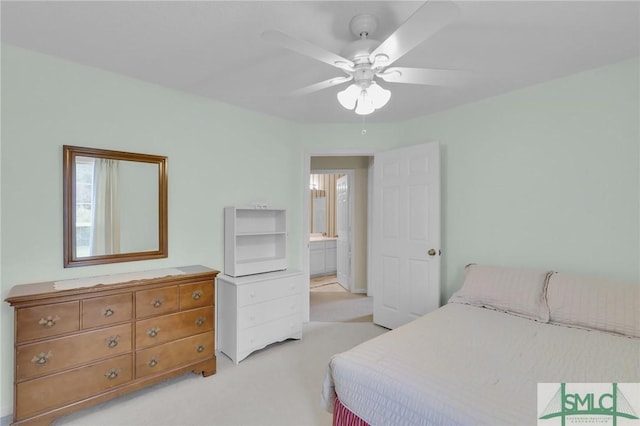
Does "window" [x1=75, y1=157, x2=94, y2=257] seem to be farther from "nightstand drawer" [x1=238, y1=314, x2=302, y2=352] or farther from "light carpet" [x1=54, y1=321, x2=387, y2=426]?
"nightstand drawer" [x1=238, y1=314, x2=302, y2=352]

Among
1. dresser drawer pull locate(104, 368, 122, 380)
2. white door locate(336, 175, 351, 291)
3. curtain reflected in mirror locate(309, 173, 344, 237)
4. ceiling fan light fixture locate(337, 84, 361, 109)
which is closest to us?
ceiling fan light fixture locate(337, 84, 361, 109)

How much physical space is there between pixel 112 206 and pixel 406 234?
2.67 m

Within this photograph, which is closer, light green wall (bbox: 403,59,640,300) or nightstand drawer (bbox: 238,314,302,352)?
light green wall (bbox: 403,59,640,300)

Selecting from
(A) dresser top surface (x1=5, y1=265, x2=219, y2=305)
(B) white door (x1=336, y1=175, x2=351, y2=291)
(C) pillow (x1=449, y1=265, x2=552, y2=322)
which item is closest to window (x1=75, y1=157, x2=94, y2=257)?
(A) dresser top surface (x1=5, y1=265, x2=219, y2=305)

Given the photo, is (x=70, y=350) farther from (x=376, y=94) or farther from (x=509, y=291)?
(x=509, y=291)

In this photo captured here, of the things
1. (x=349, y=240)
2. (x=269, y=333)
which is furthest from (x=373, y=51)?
(x=349, y=240)

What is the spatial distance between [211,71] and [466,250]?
275 centimetres

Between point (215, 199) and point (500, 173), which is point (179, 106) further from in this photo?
point (500, 173)

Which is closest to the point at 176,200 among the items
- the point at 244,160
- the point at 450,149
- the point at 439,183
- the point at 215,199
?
the point at 215,199

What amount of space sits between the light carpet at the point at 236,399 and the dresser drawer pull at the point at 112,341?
428mm

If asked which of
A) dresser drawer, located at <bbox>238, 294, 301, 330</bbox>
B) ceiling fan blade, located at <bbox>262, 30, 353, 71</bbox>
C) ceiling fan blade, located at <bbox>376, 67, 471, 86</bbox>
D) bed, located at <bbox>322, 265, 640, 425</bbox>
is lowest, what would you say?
dresser drawer, located at <bbox>238, 294, 301, 330</bbox>

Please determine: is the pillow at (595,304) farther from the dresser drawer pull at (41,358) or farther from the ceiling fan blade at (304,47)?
the dresser drawer pull at (41,358)

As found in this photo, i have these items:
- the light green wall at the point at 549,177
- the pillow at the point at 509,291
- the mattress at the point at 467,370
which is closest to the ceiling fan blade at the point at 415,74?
the light green wall at the point at 549,177

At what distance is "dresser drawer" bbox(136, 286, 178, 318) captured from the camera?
2.15 m
